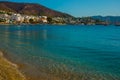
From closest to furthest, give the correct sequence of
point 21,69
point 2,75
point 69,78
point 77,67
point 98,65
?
point 2,75 < point 69,78 < point 21,69 < point 77,67 < point 98,65

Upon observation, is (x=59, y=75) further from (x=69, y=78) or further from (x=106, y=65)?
(x=106, y=65)

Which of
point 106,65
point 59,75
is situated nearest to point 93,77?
point 59,75

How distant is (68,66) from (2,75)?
36.4 feet

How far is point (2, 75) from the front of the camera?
794 inches

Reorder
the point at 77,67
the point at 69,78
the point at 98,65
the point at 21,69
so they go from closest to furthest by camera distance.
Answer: the point at 69,78, the point at 21,69, the point at 77,67, the point at 98,65

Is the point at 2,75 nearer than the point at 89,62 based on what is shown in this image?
Yes

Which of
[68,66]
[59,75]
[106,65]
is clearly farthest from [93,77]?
[106,65]

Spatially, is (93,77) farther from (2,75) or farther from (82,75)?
(2,75)

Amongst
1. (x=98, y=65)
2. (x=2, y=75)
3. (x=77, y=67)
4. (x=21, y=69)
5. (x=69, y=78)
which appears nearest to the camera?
(x=2, y=75)

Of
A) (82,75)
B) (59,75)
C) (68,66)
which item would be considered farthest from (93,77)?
(68,66)

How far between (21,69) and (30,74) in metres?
2.68

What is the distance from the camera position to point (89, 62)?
33656mm

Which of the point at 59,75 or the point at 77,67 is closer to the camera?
the point at 59,75

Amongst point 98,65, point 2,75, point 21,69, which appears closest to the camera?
point 2,75
